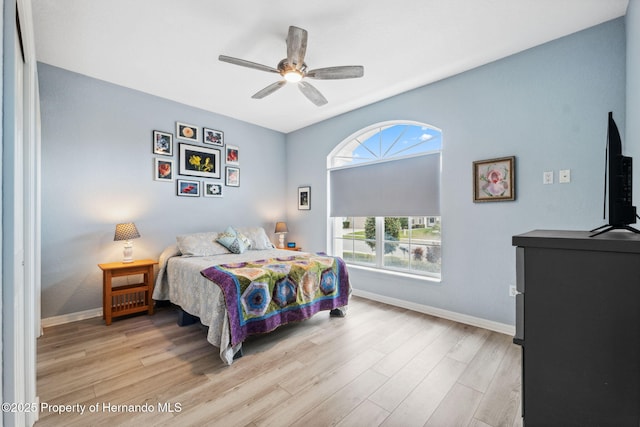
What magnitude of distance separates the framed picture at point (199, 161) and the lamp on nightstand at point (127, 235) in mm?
1038

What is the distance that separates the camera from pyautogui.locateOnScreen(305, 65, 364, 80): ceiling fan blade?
2373 mm

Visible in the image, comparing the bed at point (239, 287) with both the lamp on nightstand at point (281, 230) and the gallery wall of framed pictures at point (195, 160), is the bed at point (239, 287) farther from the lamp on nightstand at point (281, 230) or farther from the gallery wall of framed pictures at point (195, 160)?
the lamp on nightstand at point (281, 230)

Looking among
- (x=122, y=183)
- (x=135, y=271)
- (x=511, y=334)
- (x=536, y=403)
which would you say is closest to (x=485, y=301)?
(x=511, y=334)

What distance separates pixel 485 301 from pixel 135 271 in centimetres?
388

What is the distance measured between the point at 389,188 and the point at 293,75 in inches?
77.1

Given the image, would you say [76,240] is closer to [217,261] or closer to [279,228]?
[217,261]

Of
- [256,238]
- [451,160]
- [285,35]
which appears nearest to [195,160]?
[256,238]

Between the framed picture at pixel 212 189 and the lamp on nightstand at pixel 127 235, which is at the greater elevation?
the framed picture at pixel 212 189

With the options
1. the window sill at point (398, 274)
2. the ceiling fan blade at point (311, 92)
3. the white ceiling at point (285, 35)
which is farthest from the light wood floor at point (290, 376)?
the white ceiling at point (285, 35)

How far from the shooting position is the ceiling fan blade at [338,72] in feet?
7.79

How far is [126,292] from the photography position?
317 centimetres

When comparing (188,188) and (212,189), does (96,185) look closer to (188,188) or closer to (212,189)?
(188,188)

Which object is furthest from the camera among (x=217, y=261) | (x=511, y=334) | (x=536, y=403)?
(x=217, y=261)

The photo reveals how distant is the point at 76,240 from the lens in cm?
318
